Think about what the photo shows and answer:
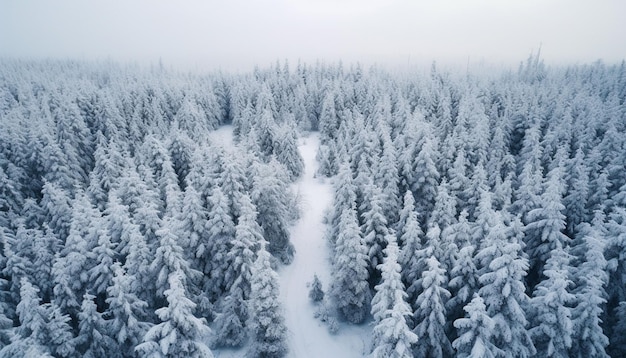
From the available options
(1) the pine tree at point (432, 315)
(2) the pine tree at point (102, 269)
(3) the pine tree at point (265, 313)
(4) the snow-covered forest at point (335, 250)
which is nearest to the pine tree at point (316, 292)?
(4) the snow-covered forest at point (335, 250)

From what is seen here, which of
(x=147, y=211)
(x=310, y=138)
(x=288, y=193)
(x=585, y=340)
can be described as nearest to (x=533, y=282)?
(x=585, y=340)

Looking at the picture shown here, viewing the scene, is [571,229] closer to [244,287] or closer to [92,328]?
[244,287]

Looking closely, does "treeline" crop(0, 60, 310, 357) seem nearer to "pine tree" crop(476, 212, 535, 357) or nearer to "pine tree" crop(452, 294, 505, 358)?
"pine tree" crop(452, 294, 505, 358)

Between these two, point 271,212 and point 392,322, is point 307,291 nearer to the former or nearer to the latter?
point 271,212

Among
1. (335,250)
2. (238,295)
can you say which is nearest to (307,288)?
(335,250)

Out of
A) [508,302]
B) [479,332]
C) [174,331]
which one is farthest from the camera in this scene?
[508,302]
